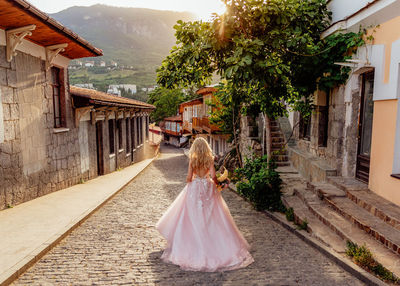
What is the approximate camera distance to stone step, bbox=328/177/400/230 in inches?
180

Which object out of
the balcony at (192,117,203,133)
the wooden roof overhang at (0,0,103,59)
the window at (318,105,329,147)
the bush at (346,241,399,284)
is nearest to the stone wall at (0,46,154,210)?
the wooden roof overhang at (0,0,103,59)

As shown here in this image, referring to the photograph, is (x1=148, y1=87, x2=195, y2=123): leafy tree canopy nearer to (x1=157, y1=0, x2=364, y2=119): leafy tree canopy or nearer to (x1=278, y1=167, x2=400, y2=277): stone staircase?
(x1=157, y1=0, x2=364, y2=119): leafy tree canopy

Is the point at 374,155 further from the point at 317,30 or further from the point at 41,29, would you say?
the point at 41,29

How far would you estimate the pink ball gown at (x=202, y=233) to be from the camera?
13.5 ft

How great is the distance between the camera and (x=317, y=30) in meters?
7.75

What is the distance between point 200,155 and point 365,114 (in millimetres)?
4304

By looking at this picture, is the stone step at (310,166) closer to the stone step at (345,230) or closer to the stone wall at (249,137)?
the stone step at (345,230)

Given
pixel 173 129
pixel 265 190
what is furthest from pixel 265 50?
pixel 173 129

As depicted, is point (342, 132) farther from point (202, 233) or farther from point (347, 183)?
point (202, 233)

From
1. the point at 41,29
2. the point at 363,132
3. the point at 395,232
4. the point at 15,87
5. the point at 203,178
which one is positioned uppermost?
the point at 41,29

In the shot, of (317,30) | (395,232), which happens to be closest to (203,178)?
(395,232)

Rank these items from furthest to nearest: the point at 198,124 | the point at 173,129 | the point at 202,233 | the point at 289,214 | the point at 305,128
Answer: the point at 173,129 → the point at 198,124 → the point at 305,128 → the point at 289,214 → the point at 202,233

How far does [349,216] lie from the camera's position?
5047 mm

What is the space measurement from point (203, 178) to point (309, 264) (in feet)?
6.37
